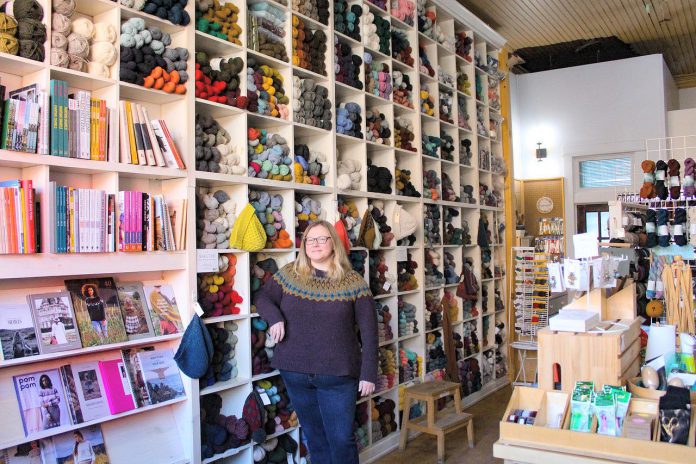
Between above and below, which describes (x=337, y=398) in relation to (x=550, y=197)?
below

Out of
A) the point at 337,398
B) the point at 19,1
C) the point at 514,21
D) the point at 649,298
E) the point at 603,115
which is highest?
the point at 514,21

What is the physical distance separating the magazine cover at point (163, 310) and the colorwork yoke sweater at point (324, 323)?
393mm

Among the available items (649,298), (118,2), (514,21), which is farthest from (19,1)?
(514,21)

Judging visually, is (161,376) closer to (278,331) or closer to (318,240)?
(278,331)

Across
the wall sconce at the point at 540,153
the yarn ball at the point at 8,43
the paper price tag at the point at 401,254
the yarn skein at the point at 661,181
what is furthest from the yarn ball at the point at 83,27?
the wall sconce at the point at 540,153

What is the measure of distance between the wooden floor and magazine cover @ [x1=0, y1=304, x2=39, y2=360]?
2.33 meters

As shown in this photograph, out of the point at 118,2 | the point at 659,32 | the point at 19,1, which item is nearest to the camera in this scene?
the point at 19,1

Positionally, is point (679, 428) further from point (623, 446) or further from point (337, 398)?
point (337, 398)

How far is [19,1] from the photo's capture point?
2.26 m

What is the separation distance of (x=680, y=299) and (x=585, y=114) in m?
4.77

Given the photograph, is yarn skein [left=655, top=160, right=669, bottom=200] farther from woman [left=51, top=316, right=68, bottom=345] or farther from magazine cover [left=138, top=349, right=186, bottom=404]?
woman [left=51, top=316, right=68, bottom=345]

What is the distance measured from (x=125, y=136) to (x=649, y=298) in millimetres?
2700

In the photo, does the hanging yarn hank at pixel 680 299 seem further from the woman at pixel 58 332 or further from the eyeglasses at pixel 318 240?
the woman at pixel 58 332

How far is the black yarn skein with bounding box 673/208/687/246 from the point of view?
3291 mm
